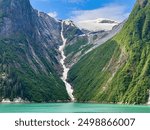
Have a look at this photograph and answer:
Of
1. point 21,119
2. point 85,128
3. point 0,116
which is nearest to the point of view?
point 85,128

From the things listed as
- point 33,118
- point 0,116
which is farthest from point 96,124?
point 0,116

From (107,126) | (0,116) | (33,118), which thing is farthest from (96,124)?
(0,116)

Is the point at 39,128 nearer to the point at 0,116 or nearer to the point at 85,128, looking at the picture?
the point at 85,128

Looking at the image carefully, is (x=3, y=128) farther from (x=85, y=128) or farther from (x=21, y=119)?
(x=85, y=128)

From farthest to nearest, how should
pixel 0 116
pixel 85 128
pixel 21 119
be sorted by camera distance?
pixel 0 116 < pixel 21 119 < pixel 85 128

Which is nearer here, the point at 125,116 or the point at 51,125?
the point at 51,125

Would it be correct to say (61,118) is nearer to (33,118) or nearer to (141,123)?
(33,118)

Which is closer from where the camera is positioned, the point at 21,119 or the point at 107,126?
the point at 107,126
